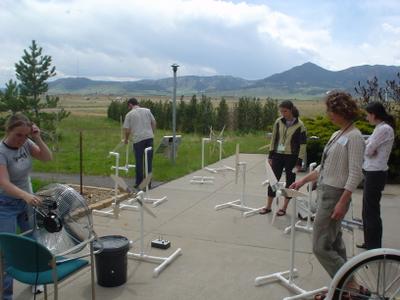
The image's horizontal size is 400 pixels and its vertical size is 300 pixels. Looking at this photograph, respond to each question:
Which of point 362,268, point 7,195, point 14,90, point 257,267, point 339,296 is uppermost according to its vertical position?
point 14,90

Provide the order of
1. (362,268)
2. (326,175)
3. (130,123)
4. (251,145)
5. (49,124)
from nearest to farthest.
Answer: (362,268) < (326,175) < (130,123) < (49,124) < (251,145)

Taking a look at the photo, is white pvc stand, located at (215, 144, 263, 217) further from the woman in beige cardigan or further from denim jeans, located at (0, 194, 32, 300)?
denim jeans, located at (0, 194, 32, 300)

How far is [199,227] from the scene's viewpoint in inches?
245

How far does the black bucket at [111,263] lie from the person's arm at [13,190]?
88 cm

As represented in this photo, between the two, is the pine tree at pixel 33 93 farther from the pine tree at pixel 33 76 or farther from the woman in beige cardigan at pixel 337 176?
the woman in beige cardigan at pixel 337 176

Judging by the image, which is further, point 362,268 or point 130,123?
point 130,123

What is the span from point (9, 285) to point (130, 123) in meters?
4.89

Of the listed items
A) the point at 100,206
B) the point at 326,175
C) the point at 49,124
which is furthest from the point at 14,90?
the point at 326,175

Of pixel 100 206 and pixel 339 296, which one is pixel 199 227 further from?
pixel 339 296

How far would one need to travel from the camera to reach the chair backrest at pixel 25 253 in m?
2.89

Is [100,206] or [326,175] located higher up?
[326,175]

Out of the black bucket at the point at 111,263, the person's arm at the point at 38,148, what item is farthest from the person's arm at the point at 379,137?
the person's arm at the point at 38,148

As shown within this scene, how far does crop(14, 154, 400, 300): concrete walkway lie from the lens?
411 cm

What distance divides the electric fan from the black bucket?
471mm
